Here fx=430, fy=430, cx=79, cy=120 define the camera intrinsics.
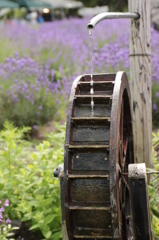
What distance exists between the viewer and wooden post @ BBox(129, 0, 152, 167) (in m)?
3.84

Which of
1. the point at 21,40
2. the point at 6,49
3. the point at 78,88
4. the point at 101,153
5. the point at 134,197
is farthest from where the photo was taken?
the point at 21,40

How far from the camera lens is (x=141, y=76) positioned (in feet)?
13.0

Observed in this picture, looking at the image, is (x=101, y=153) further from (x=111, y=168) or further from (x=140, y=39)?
(x=140, y=39)

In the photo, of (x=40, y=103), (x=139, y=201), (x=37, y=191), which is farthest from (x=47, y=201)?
(x=40, y=103)

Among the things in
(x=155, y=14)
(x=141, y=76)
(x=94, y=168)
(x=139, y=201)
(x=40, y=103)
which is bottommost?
(x=139, y=201)

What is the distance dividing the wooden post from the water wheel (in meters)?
0.92

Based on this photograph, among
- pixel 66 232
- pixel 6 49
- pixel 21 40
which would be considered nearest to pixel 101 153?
pixel 66 232

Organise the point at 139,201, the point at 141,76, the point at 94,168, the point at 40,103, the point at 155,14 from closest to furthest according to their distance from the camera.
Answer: the point at 139,201
the point at 94,168
the point at 141,76
the point at 40,103
the point at 155,14

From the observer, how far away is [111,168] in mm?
2605

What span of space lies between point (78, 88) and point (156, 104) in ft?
15.5

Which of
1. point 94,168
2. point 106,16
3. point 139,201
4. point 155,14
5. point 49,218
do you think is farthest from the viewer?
point 155,14

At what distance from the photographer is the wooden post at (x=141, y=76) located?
12.6ft

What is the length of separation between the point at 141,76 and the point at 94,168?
4.71ft

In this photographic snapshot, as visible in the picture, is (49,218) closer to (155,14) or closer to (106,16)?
(106,16)
